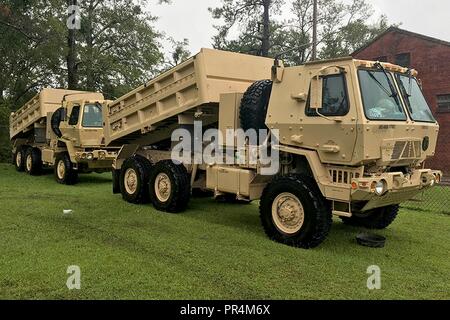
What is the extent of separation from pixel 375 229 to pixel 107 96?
17428 millimetres

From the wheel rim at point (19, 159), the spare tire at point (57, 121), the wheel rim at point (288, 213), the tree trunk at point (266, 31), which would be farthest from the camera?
the tree trunk at point (266, 31)

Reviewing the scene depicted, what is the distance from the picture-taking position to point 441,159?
729 inches

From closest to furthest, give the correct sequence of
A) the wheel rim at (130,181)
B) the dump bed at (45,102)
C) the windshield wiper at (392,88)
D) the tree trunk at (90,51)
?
1. the windshield wiper at (392,88)
2. the wheel rim at (130,181)
3. the dump bed at (45,102)
4. the tree trunk at (90,51)

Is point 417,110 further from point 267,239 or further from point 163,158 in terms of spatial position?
point 163,158

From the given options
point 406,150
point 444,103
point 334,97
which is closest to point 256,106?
point 334,97

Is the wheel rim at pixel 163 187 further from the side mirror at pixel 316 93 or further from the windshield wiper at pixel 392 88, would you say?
the windshield wiper at pixel 392 88

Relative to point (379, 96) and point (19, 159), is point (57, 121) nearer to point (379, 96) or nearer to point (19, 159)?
point (19, 159)

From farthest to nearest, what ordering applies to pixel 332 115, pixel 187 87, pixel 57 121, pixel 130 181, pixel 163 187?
pixel 57 121 → pixel 130 181 → pixel 163 187 → pixel 187 87 → pixel 332 115

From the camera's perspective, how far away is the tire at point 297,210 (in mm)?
6051

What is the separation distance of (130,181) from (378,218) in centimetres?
492

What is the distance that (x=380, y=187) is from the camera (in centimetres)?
577

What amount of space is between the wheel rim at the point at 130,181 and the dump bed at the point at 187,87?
2.48 feet

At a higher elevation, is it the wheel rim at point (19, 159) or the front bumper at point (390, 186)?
the wheel rim at point (19, 159)

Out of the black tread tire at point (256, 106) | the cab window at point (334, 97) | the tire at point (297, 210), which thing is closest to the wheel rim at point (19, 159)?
the black tread tire at point (256, 106)
